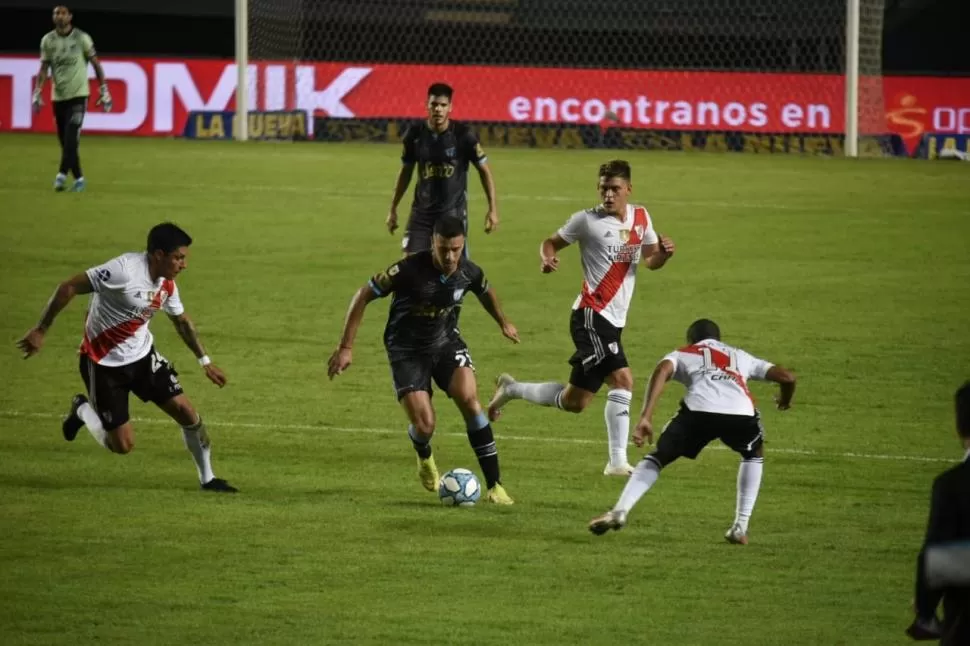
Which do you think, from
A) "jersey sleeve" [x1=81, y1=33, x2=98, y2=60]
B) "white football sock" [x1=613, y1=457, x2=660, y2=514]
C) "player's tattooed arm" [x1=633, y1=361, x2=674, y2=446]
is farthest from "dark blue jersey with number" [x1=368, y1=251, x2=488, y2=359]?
"jersey sleeve" [x1=81, y1=33, x2=98, y2=60]

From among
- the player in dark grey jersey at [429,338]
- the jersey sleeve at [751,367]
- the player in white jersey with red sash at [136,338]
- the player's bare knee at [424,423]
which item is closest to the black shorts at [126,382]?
the player in white jersey with red sash at [136,338]

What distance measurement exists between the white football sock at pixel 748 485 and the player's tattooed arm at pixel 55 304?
3.80 m

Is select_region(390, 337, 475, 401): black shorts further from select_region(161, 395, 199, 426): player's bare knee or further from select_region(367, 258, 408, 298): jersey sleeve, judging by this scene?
select_region(161, 395, 199, 426): player's bare knee

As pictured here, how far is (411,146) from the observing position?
16.5 meters

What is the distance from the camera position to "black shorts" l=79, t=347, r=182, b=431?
10898mm

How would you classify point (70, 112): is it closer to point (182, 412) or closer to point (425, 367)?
point (182, 412)

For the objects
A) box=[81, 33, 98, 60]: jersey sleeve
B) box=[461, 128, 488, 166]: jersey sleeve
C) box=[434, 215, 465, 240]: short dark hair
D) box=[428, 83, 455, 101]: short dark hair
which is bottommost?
box=[434, 215, 465, 240]: short dark hair

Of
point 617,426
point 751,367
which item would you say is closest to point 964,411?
point 751,367

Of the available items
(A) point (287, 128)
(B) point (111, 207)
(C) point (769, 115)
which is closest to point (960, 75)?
(C) point (769, 115)

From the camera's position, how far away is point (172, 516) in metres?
10.2

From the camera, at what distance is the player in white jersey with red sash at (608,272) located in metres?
11.6

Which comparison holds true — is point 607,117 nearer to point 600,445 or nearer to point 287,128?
point 287,128

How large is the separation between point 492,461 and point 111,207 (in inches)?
578

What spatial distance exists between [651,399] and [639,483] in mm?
455
